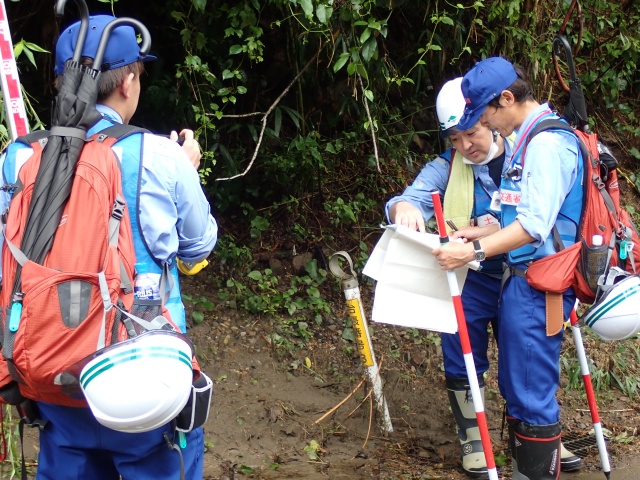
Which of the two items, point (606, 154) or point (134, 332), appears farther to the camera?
point (606, 154)

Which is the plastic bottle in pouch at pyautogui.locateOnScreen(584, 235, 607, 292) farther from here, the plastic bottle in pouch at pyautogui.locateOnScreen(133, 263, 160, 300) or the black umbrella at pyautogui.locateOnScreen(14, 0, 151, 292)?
the black umbrella at pyautogui.locateOnScreen(14, 0, 151, 292)

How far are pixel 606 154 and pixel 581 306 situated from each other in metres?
3.12

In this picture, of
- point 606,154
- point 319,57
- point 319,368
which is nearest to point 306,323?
point 319,368

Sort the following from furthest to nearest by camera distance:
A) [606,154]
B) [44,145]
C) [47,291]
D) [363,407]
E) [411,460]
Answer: [363,407]
[411,460]
[606,154]
[44,145]
[47,291]

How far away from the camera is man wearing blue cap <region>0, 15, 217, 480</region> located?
222 centimetres

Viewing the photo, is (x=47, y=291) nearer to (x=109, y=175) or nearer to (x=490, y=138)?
(x=109, y=175)

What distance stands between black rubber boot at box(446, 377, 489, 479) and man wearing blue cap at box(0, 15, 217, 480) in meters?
1.98

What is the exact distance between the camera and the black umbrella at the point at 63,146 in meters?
2.09

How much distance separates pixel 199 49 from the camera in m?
4.81

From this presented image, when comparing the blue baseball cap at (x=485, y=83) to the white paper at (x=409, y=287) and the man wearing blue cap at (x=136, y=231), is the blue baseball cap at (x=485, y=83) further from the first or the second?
the man wearing blue cap at (x=136, y=231)

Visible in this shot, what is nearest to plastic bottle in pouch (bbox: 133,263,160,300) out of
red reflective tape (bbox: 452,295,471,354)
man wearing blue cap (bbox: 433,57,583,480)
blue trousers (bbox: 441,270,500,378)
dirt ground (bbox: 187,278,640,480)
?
man wearing blue cap (bbox: 433,57,583,480)

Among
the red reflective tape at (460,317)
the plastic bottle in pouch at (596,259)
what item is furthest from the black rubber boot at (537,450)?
the plastic bottle in pouch at (596,259)

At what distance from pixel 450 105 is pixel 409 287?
0.91 metres

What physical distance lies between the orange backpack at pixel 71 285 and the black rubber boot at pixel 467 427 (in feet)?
7.40
